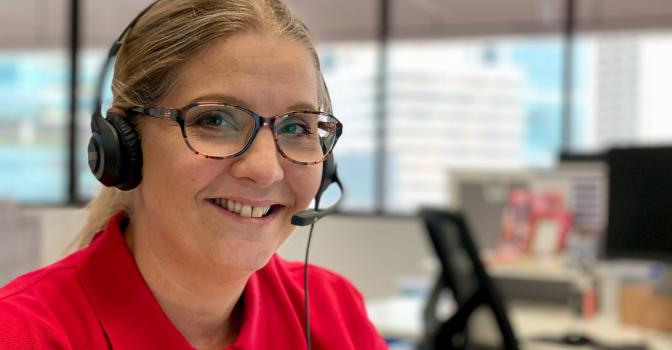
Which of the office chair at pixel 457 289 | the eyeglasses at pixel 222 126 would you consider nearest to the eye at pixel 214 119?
the eyeglasses at pixel 222 126

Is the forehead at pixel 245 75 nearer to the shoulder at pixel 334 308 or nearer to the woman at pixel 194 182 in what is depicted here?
the woman at pixel 194 182

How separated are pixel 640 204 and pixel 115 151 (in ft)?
6.75

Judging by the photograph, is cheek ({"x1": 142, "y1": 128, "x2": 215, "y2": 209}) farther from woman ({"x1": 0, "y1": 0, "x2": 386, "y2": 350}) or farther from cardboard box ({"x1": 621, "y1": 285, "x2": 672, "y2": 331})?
cardboard box ({"x1": 621, "y1": 285, "x2": 672, "y2": 331})

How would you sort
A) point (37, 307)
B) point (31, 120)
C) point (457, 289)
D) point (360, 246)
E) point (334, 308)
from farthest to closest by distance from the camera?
point (31, 120)
point (360, 246)
point (457, 289)
point (334, 308)
point (37, 307)

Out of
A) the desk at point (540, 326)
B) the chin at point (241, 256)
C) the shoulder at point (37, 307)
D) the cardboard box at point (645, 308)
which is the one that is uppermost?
the chin at point (241, 256)

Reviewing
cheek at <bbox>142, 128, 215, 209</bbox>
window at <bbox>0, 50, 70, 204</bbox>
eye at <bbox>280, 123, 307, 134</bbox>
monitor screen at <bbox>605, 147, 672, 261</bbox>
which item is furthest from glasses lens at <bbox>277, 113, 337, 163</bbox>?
window at <bbox>0, 50, 70, 204</bbox>

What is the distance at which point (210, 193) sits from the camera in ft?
2.48

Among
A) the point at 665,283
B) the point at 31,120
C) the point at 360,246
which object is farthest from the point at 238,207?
the point at 31,120

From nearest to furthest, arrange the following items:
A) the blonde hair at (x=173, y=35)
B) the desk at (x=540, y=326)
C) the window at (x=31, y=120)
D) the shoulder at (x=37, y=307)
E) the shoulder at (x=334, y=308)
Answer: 1. the shoulder at (x=37, y=307)
2. the blonde hair at (x=173, y=35)
3. the shoulder at (x=334, y=308)
4. the desk at (x=540, y=326)
5. the window at (x=31, y=120)

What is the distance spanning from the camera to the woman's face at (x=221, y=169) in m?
0.75

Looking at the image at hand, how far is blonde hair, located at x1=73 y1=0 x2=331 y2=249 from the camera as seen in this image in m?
0.77

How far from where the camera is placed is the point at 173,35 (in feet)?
2.54

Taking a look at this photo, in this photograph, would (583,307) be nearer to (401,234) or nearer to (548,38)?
(401,234)

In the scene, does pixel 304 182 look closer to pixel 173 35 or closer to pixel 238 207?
pixel 238 207
